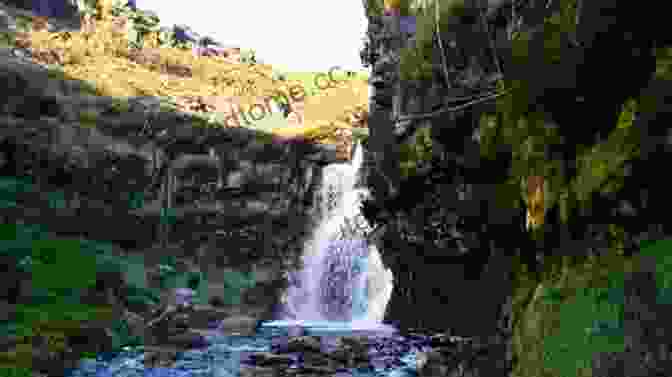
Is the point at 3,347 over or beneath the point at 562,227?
beneath

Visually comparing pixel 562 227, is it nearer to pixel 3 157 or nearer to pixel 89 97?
pixel 3 157

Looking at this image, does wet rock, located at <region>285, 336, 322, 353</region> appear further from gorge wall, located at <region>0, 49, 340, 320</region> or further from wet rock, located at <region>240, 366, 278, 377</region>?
gorge wall, located at <region>0, 49, 340, 320</region>

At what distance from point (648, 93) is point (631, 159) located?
86 centimetres

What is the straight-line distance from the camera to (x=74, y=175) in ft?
114

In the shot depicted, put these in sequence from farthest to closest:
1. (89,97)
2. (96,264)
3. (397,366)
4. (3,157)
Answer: (89,97) < (3,157) < (96,264) < (397,366)

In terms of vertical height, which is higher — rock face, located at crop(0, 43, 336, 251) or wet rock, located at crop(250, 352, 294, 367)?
rock face, located at crop(0, 43, 336, 251)

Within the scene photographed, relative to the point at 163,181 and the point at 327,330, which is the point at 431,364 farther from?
the point at 163,181

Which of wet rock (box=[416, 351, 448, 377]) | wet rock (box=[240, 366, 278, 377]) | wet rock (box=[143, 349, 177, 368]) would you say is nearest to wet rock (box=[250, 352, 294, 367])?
wet rock (box=[240, 366, 278, 377])

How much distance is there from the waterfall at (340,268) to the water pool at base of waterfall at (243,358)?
198 inches

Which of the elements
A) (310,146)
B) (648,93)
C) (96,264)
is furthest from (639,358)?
(310,146)

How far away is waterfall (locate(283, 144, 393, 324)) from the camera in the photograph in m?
27.5

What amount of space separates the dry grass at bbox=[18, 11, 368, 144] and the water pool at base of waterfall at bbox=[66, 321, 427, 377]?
22949mm

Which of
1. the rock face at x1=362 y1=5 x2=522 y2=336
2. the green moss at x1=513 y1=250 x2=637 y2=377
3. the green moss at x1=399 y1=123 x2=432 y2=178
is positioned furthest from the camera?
the green moss at x1=399 y1=123 x2=432 y2=178
